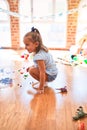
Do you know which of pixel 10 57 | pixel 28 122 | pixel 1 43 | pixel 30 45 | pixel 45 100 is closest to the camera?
pixel 28 122

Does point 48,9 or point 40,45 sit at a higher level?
point 48,9

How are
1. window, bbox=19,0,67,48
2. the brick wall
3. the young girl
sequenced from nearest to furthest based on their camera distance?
the young girl → the brick wall → window, bbox=19,0,67,48

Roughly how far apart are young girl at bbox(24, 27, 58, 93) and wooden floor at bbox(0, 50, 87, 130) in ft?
0.48

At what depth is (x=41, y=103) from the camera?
1.84 m

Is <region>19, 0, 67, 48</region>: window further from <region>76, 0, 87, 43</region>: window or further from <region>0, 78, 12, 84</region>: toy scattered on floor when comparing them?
<region>0, 78, 12, 84</region>: toy scattered on floor

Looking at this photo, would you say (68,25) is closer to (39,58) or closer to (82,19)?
(82,19)

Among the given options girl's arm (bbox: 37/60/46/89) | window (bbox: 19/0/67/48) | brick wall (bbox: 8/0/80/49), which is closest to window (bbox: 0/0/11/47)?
brick wall (bbox: 8/0/80/49)

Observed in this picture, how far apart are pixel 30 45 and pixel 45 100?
588 millimetres

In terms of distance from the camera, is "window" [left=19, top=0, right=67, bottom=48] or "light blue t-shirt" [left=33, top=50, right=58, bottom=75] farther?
"window" [left=19, top=0, right=67, bottom=48]

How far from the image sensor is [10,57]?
3.79 meters

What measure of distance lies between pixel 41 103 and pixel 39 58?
19.2 inches

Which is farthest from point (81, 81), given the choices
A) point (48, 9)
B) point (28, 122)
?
point (48, 9)

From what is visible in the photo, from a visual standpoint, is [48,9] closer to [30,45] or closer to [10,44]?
[10,44]

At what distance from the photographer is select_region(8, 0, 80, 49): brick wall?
178 inches
